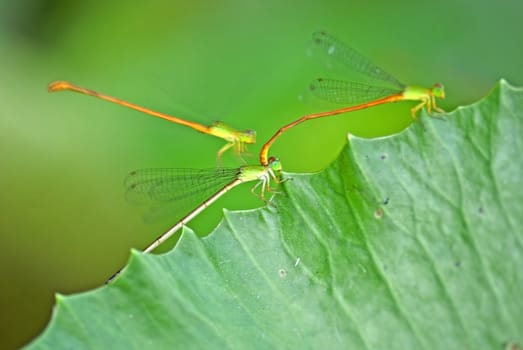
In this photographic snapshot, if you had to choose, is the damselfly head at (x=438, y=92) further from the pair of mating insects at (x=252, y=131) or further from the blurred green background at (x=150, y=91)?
the blurred green background at (x=150, y=91)

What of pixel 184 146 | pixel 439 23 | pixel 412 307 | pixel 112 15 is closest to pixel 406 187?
pixel 412 307

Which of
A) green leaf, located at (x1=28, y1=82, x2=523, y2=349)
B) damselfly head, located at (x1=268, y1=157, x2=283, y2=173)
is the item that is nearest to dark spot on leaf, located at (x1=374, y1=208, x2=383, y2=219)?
green leaf, located at (x1=28, y1=82, x2=523, y2=349)

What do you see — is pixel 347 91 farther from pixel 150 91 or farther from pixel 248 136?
pixel 150 91

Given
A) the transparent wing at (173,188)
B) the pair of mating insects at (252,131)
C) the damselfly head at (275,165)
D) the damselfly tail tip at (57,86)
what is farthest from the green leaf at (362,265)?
the damselfly tail tip at (57,86)

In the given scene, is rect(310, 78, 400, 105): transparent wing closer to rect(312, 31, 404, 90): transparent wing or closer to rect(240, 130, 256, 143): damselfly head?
rect(312, 31, 404, 90): transparent wing

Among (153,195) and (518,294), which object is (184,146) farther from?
(518,294)

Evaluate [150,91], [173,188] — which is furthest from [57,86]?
[173,188]
